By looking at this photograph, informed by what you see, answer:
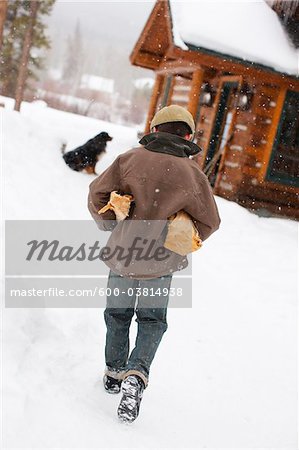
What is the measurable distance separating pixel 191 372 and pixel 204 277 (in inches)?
99.5

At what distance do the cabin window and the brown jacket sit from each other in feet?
28.8

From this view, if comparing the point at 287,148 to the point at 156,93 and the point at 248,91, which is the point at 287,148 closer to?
the point at 248,91

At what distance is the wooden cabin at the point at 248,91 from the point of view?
1056 cm

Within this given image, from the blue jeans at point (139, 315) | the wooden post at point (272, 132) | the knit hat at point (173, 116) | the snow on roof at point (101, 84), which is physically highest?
the knit hat at point (173, 116)

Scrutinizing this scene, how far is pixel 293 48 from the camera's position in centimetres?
1180

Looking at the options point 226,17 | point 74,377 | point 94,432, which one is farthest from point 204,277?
point 226,17

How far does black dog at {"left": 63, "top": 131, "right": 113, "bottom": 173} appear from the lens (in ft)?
35.4

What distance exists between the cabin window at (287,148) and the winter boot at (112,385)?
891 centimetres

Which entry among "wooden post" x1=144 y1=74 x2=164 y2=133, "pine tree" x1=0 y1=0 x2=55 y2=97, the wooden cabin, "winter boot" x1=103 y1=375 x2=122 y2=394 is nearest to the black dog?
the wooden cabin

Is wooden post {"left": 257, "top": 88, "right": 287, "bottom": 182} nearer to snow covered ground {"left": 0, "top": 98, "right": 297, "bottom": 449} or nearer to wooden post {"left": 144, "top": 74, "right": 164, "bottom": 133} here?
snow covered ground {"left": 0, "top": 98, "right": 297, "bottom": 449}

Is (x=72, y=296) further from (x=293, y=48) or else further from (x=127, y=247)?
(x=293, y=48)

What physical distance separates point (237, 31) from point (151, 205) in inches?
371

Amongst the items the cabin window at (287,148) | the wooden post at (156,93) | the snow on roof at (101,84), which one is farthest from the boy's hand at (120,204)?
the snow on roof at (101,84)

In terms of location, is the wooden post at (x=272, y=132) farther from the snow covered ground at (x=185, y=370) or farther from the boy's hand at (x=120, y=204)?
the boy's hand at (x=120, y=204)
